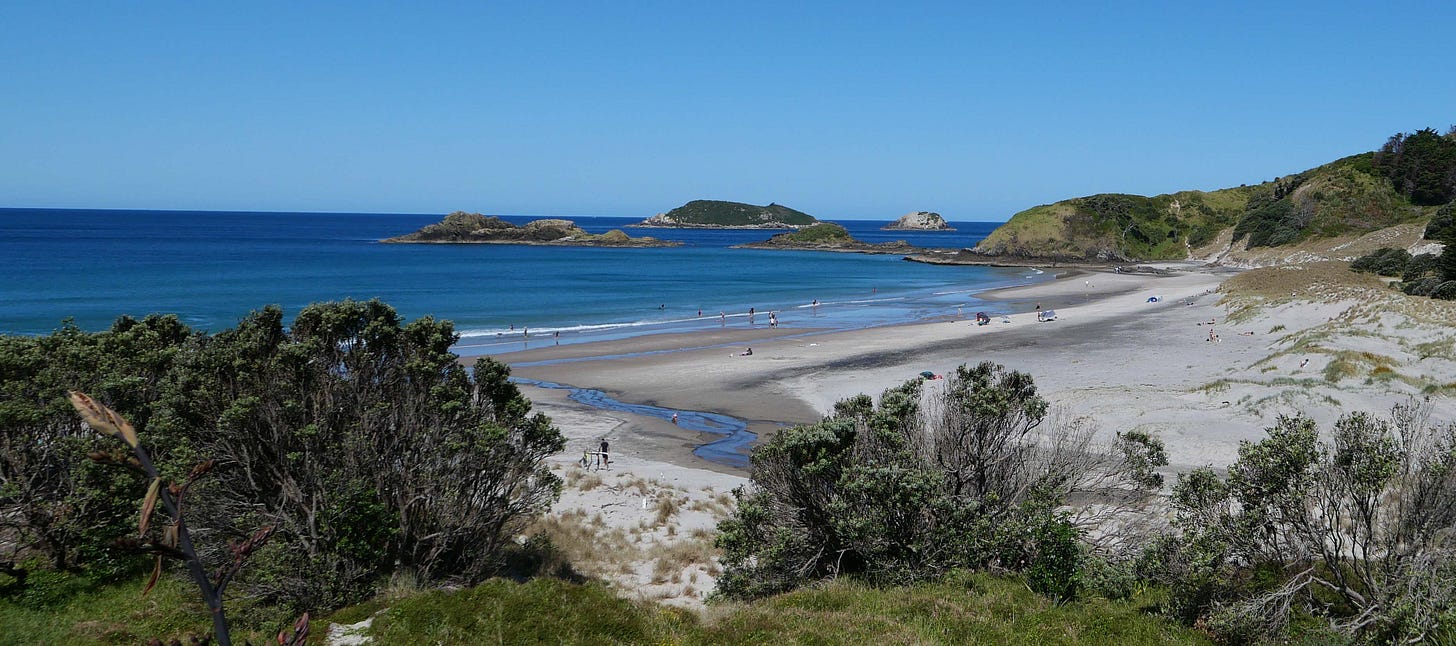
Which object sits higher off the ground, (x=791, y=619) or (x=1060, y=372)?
(x=791, y=619)

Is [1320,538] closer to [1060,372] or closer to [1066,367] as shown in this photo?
[1060,372]

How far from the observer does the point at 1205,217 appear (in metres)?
125

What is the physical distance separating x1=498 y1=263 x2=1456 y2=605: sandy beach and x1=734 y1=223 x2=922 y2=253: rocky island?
9422 centimetres

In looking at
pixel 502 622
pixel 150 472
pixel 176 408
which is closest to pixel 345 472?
pixel 176 408

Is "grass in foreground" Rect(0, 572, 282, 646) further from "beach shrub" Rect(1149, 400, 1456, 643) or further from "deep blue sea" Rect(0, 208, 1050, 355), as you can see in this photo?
"deep blue sea" Rect(0, 208, 1050, 355)

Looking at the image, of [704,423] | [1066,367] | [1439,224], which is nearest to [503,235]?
[1439,224]

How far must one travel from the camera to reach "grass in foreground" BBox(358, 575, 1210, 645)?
9.34m

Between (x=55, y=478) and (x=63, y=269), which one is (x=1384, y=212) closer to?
(x=55, y=478)

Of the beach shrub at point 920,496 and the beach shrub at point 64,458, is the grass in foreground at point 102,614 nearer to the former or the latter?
the beach shrub at point 64,458

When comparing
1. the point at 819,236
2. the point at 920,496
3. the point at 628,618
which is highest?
the point at 819,236

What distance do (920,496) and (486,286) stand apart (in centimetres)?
6920

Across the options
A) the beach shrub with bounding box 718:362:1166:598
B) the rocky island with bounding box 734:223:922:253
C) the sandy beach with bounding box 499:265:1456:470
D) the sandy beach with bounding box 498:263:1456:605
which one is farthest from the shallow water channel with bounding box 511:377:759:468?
the rocky island with bounding box 734:223:922:253

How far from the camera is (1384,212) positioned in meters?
88.6

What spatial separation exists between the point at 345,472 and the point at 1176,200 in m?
145
